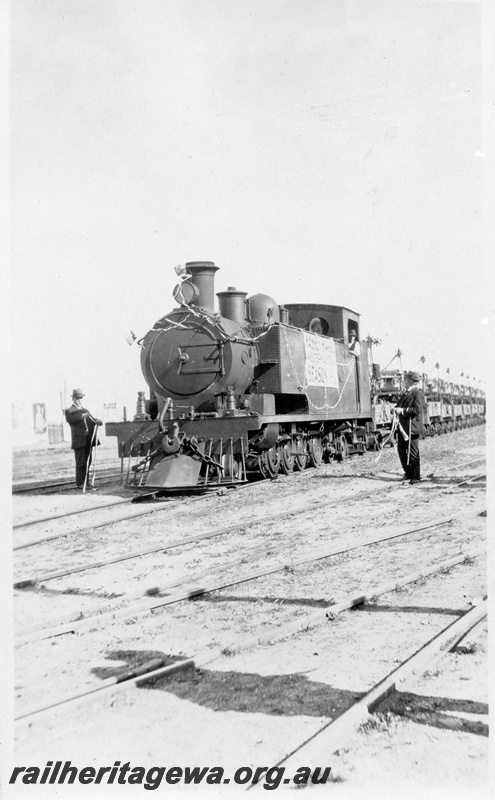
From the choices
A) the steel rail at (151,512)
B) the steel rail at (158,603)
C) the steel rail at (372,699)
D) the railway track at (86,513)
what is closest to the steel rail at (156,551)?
the steel rail at (151,512)

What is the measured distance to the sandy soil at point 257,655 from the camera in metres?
2.76

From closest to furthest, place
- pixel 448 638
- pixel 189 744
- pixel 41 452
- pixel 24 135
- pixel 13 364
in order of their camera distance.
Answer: pixel 189 744, pixel 448 638, pixel 13 364, pixel 24 135, pixel 41 452

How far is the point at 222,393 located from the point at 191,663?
642 cm

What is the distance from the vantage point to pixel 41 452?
22406 millimetres

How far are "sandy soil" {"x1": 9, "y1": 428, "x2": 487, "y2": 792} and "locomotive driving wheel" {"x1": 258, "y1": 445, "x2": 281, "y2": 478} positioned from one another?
11.3 ft

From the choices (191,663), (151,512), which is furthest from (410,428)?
(191,663)

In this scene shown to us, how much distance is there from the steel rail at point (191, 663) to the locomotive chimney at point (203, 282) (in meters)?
6.36

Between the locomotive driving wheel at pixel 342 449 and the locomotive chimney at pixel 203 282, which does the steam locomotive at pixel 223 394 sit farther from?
the locomotive driving wheel at pixel 342 449

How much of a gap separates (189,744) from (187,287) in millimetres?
7822

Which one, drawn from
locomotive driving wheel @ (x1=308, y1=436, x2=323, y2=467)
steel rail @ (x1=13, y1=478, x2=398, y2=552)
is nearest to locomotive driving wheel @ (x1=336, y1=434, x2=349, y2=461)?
locomotive driving wheel @ (x1=308, y1=436, x2=323, y2=467)

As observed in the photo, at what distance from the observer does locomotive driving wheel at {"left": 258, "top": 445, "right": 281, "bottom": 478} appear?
10.0 meters

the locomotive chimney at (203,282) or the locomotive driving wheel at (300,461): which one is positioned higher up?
the locomotive chimney at (203,282)

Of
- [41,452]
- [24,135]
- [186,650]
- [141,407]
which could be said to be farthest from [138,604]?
[41,452]

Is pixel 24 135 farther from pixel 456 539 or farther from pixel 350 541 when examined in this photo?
pixel 456 539
